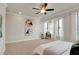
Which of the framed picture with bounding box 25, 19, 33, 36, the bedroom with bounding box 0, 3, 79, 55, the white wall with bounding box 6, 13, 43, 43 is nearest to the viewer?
the bedroom with bounding box 0, 3, 79, 55

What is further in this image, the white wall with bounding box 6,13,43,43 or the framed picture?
the framed picture

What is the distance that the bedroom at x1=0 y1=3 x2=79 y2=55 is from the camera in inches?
74.2

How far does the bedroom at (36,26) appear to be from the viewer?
1885 mm

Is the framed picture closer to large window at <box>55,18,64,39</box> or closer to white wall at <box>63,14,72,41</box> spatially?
large window at <box>55,18,64,39</box>

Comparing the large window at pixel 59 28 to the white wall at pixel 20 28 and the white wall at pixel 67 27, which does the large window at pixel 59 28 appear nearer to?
the white wall at pixel 67 27

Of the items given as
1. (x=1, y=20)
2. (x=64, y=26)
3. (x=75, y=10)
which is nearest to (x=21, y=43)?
(x=1, y=20)

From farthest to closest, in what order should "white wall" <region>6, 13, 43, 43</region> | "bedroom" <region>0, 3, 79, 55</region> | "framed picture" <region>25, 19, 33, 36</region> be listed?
"framed picture" <region>25, 19, 33, 36</region>, "white wall" <region>6, 13, 43, 43</region>, "bedroom" <region>0, 3, 79, 55</region>

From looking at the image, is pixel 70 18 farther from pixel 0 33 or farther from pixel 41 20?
pixel 0 33

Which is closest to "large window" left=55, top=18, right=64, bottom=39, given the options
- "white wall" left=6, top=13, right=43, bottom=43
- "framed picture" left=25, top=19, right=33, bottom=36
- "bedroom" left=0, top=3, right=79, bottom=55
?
"bedroom" left=0, top=3, right=79, bottom=55

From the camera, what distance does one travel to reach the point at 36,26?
6.94ft

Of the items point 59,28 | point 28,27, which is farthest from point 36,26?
point 59,28

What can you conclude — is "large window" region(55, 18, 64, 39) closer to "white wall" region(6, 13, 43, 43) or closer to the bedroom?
the bedroom

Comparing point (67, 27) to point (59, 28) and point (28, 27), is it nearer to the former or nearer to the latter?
point (59, 28)

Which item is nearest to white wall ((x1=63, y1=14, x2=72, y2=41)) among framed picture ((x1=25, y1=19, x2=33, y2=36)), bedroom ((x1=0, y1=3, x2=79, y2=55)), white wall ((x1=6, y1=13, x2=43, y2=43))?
bedroom ((x1=0, y1=3, x2=79, y2=55))
